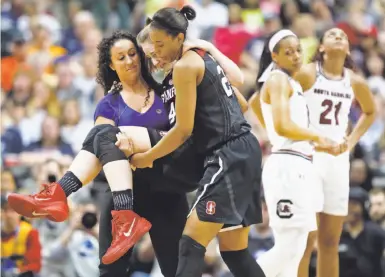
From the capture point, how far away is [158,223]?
701 cm

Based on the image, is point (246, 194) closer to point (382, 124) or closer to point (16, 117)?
point (382, 124)

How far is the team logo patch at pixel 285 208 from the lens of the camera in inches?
293

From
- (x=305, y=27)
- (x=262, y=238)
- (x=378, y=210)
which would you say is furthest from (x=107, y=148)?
(x=305, y=27)

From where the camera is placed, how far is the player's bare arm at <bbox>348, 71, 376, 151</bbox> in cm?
807

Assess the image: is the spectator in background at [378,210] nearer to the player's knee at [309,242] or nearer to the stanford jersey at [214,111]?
the player's knee at [309,242]

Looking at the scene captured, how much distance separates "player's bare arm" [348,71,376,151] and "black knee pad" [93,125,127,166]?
2.11 meters

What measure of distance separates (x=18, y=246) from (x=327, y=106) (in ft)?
10.5

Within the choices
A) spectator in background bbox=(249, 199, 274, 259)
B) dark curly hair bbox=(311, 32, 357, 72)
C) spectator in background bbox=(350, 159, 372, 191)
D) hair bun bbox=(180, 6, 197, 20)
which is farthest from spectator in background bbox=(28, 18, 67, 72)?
hair bun bbox=(180, 6, 197, 20)

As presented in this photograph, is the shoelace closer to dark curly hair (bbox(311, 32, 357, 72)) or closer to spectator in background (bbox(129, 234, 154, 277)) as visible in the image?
dark curly hair (bbox(311, 32, 357, 72))

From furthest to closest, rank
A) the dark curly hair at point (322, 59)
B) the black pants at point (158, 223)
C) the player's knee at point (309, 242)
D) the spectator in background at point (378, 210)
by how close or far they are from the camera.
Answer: the spectator in background at point (378, 210) → the dark curly hair at point (322, 59) → the player's knee at point (309, 242) → the black pants at point (158, 223)

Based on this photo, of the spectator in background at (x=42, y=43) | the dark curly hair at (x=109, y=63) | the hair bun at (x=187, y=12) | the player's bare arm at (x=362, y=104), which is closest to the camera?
the hair bun at (x=187, y=12)

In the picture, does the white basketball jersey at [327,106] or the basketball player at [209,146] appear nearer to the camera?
the basketball player at [209,146]

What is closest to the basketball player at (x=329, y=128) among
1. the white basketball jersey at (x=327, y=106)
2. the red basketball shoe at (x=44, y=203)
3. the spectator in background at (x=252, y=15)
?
the white basketball jersey at (x=327, y=106)

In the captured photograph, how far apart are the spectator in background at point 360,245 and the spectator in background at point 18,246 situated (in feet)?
8.87
